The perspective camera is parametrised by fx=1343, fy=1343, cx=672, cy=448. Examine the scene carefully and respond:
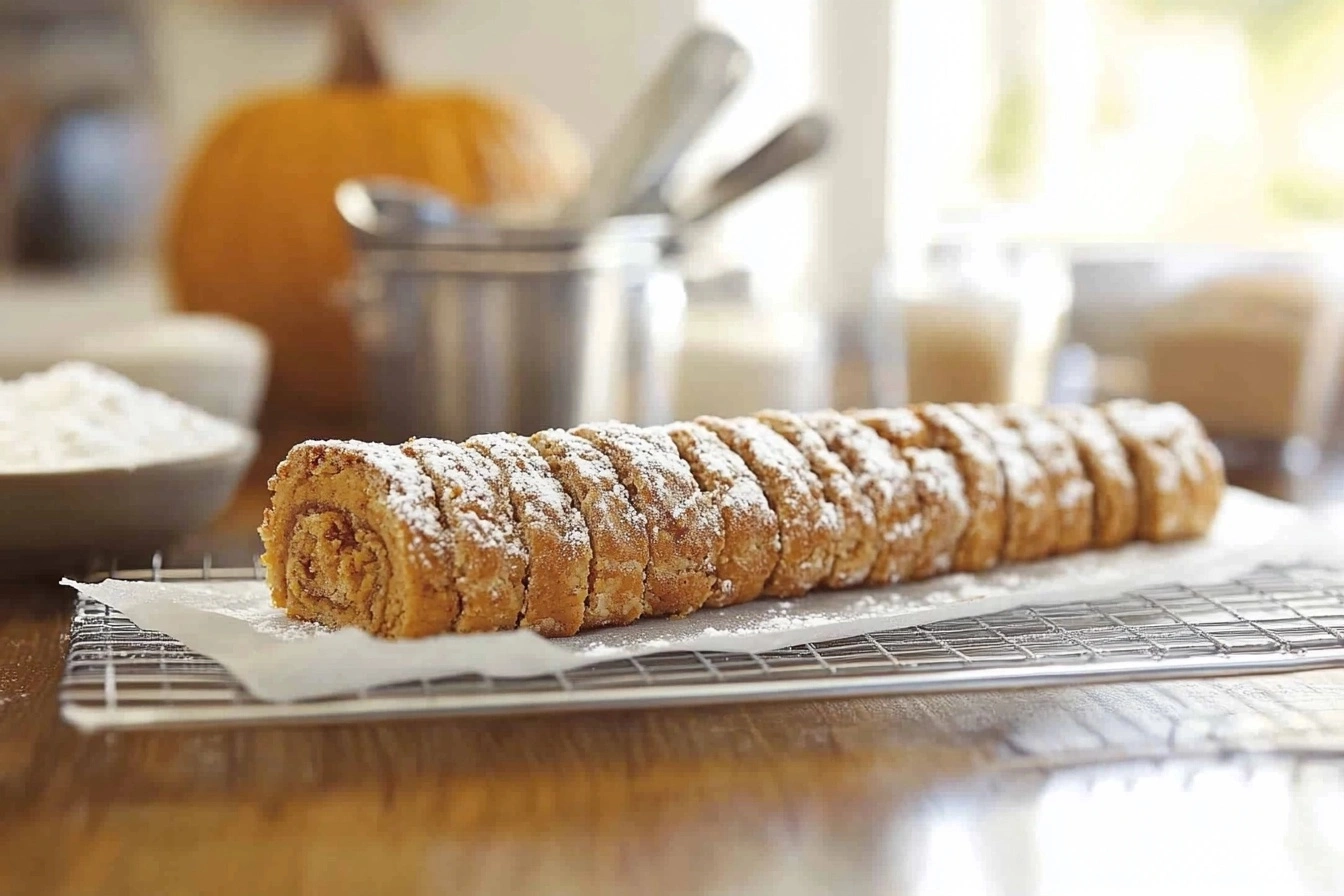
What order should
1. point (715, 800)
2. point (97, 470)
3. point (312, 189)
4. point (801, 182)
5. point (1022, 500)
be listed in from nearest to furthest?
point (715, 800) < point (97, 470) < point (1022, 500) < point (312, 189) < point (801, 182)

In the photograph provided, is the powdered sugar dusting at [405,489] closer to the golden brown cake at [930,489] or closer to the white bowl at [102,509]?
the white bowl at [102,509]

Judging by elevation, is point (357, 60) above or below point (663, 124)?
above

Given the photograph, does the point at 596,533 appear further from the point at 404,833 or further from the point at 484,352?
the point at 484,352

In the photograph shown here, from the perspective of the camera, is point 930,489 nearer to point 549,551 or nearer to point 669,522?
point 669,522

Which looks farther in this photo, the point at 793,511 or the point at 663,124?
the point at 663,124

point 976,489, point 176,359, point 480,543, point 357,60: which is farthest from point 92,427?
point 357,60

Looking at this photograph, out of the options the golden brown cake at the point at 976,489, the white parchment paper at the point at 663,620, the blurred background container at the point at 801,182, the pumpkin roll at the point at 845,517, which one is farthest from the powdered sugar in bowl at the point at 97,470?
the golden brown cake at the point at 976,489

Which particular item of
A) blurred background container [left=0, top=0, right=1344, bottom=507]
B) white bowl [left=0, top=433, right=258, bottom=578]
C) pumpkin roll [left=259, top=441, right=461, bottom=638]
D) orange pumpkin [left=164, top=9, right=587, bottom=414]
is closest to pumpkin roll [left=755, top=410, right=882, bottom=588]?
pumpkin roll [left=259, top=441, right=461, bottom=638]

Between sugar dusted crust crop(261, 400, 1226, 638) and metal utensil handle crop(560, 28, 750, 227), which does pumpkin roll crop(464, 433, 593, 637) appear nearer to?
sugar dusted crust crop(261, 400, 1226, 638)
